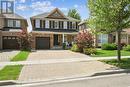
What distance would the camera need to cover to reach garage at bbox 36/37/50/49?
40.2m

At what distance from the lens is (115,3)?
1653cm

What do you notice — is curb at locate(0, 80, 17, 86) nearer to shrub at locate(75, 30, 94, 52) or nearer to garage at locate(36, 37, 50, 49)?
shrub at locate(75, 30, 94, 52)

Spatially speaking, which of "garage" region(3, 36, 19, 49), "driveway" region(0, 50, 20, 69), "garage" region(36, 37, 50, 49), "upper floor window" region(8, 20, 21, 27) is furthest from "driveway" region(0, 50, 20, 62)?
"upper floor window" region(8, 20, 21, 27)

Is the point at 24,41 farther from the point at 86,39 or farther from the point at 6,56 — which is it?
the point at 86,39

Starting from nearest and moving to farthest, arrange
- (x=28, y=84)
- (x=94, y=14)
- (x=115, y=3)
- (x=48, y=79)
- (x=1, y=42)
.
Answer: (x=28, y=84) → (x=48, y=79) → (x=115, y=3) → (x=94, y=14) → (x=1, y=42)

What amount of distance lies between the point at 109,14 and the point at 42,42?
25.0 m

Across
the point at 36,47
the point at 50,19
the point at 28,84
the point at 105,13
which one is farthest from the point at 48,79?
the point at 50,19

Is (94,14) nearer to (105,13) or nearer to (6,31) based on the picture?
(105,13)

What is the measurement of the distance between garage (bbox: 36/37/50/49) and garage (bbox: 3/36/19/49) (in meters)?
3.60

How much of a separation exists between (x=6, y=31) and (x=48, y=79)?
95.0 feet

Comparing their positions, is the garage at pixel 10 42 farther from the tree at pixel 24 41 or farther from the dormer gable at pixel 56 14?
the dormer gable at pixel 56 14

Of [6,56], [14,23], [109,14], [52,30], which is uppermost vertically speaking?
[14,23]

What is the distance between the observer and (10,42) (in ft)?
130

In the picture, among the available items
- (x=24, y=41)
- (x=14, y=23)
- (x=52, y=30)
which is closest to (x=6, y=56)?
(x=24, y=41)
